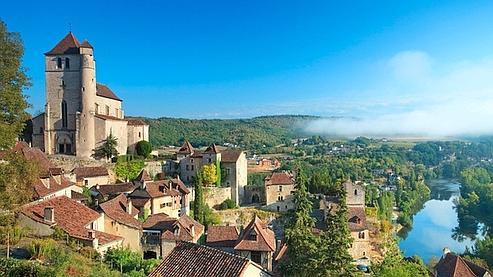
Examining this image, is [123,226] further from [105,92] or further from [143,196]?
[105,92]

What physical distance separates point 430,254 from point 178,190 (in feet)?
109

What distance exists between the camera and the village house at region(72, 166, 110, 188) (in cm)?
4244

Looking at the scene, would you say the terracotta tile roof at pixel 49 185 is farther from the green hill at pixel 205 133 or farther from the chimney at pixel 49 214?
the green hill at pixel 205 133

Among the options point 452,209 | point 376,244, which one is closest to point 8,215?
point 376,244

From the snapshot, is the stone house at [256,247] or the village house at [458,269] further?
the village house at [458,269]

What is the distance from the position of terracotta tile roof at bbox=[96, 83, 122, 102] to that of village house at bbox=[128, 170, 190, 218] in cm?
1292

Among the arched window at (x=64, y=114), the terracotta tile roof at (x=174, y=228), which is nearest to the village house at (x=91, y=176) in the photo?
the arched window at (x=64, y=114)

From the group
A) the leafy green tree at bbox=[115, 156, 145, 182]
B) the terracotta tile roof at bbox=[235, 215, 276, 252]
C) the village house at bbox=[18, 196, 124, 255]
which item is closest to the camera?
the village house at bbox=[18, 196, 124, 255]

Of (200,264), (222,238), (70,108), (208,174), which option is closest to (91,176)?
(70,108)

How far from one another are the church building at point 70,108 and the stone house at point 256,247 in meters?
24.5

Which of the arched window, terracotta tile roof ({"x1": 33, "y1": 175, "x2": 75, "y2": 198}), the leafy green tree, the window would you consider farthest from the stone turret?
the window

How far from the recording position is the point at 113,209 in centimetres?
3247

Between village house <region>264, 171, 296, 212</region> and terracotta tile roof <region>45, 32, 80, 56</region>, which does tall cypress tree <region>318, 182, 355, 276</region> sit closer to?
village house <region>264, 171, 296, 212</region>

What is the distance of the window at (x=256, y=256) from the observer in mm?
28500
